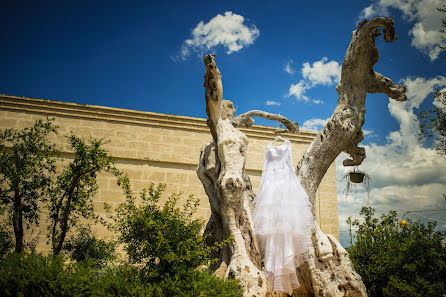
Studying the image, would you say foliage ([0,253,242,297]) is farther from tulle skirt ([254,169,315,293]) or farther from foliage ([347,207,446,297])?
→ foliage ([347,207,446,297])

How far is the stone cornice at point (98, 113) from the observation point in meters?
Result: 8.16

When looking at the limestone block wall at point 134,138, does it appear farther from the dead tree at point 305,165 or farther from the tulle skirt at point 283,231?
the tulle skirt at point 283,231

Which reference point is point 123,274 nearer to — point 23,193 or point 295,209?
point 295,209

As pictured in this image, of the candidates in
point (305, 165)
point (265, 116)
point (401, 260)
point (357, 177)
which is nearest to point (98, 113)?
point (265, 116)

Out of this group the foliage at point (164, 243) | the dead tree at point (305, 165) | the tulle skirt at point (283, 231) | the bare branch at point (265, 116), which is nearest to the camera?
the foliage at point (164, 243)

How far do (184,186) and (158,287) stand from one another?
18.7 feet

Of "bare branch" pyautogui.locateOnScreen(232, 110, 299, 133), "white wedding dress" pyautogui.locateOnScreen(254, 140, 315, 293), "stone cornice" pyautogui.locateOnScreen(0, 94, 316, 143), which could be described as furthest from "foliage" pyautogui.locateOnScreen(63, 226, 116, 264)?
"stone cornice" pyautogui.locateOnScreen(0, 94, 316, 143)

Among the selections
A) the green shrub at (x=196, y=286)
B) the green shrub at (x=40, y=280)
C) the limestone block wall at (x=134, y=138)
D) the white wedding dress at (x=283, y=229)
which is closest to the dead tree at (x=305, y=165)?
the white wedding dress at (x=283, y=229)

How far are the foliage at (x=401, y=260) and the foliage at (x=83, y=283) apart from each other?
271cm

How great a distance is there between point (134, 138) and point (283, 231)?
19.2 feet

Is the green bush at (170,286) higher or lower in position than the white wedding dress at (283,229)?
lower

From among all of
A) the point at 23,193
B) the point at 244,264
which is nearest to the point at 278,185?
the point at 244,264

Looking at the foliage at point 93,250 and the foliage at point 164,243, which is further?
the foliage at point 93,250

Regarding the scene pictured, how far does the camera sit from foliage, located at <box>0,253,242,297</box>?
305 centimetres
